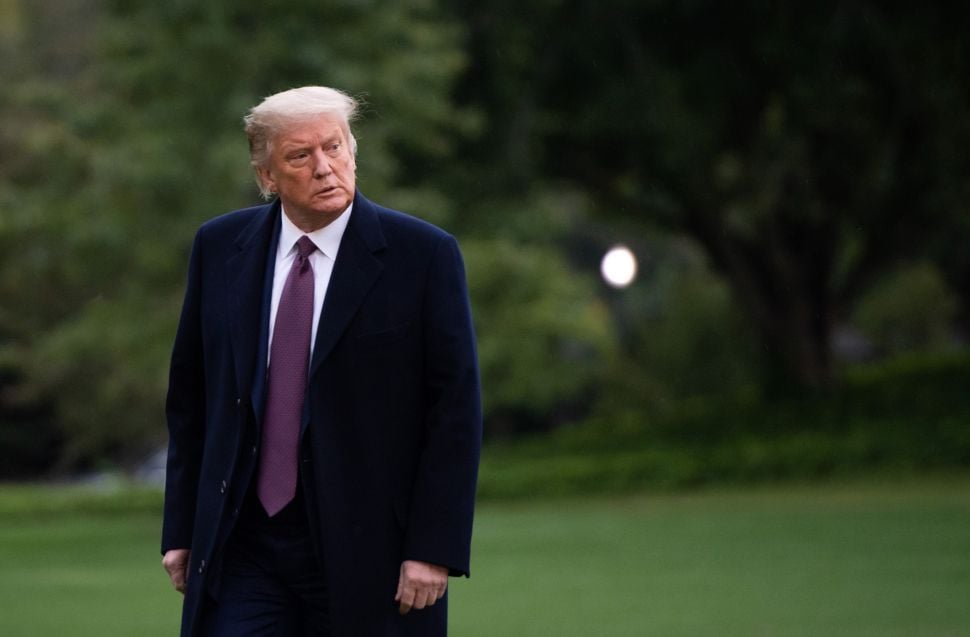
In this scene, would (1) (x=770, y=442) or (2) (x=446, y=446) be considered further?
(1) (x=770, y=442)

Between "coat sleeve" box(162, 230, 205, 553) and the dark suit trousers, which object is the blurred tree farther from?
the dark suit trousers

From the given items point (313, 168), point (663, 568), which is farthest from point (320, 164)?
point (663, 568)

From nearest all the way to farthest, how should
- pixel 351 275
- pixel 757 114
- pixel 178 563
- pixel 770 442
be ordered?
pixel 351 275 → pixel 178 563 → pixel 770 442 → pixel 757 114

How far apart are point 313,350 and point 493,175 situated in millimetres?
19787

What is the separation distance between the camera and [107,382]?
36.8m

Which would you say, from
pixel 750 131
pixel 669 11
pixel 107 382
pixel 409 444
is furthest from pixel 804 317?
pixel 409 444

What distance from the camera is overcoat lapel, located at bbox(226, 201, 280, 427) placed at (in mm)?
4004

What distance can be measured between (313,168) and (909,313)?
45.9m

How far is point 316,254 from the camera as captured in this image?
4.14 meters

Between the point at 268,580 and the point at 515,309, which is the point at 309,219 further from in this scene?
the point at 515,309

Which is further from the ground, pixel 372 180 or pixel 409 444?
pixel 372 180

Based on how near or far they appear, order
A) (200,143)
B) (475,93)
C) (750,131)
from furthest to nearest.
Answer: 1. (750,131)
2. (475,93)
3. (200,143)

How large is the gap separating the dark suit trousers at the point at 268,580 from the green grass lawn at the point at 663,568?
651 cm

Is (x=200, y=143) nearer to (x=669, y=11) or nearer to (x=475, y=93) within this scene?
(x=475, y=93)
